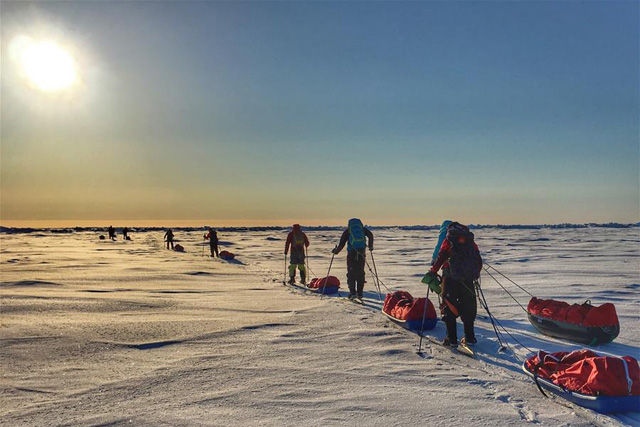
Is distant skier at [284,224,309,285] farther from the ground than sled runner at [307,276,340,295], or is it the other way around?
distant skier at [284,224,309,285]

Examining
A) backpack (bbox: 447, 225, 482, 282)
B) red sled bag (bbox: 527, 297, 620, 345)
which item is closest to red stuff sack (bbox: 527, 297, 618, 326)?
red sled bag (bbox: 527, 297, 620, 345)

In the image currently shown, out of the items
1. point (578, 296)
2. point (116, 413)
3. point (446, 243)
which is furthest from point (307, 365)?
point (578, 296)

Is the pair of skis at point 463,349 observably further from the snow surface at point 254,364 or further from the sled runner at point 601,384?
the sled runner at point 601,384

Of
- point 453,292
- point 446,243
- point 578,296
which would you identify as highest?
point 446,243

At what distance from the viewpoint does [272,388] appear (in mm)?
4879

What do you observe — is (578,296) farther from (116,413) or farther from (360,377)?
(116,413)

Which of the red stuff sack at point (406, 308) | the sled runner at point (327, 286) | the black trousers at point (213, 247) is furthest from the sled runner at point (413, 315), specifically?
the black trousers at point (213, 247)

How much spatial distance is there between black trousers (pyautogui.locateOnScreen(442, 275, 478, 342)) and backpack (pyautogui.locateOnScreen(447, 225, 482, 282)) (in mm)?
135

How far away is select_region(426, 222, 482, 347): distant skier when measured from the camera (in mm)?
6633

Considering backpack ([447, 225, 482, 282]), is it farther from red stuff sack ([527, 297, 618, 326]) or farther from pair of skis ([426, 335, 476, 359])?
red stuff sack ([527, 297, 618, 326])

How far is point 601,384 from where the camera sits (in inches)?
169

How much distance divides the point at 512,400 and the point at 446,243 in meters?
2.59

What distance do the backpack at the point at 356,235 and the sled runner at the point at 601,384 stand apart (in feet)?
21.7

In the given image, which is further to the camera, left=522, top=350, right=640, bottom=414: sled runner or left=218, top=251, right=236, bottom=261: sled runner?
left=218, top=251, right=236, bottom=261: sled runner
